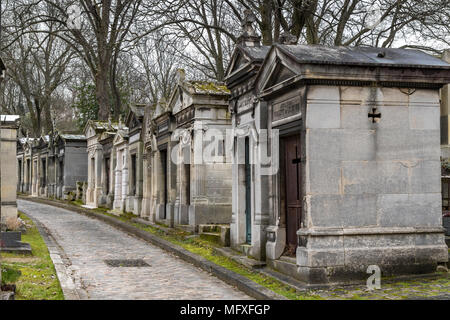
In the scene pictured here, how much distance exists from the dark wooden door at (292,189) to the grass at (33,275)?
3428mm

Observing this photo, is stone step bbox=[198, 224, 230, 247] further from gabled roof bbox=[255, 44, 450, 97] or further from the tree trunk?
the tree trunk

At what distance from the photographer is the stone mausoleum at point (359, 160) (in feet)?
24.6

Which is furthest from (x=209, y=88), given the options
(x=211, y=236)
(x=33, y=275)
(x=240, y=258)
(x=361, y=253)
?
(x=361, y=253)

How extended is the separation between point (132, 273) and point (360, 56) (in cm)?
509

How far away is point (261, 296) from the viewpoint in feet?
23.5

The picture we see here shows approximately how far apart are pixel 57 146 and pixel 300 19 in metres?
17.5

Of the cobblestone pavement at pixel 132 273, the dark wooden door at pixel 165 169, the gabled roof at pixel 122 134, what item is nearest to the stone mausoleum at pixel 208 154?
the cobblestone pavement at pixel 132 273

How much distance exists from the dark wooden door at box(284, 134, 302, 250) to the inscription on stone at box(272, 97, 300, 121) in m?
0.36

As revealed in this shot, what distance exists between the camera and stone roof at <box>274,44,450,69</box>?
24.9ft

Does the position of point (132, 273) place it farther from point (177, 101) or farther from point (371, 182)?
point (177, 101)

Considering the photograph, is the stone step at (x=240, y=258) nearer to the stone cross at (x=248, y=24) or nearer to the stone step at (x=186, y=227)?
the stone step at (x=186, y=227)

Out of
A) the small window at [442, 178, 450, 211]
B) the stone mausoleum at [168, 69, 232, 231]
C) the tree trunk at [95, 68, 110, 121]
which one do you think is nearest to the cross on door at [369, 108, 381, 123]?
the small window at [442, 178, 450, 211]

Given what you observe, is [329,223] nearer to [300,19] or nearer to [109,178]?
[300,19]

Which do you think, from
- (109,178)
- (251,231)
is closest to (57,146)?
(109,178)
